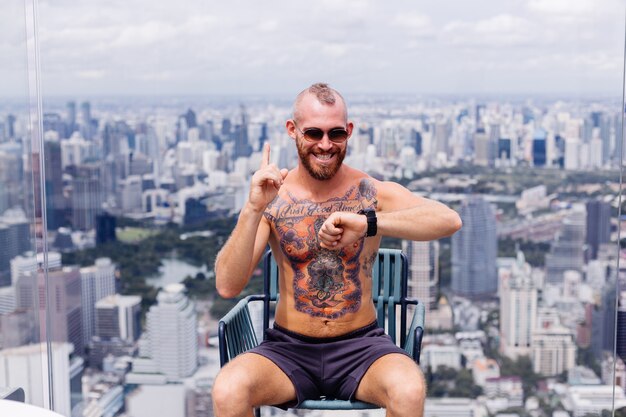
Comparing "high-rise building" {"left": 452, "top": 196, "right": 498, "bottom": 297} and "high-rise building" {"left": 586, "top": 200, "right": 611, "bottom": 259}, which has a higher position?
"high-rise building" {"left": 586, "top": 200, "right": 611, "bottom": 259}

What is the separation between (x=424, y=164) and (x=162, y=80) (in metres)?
4.53

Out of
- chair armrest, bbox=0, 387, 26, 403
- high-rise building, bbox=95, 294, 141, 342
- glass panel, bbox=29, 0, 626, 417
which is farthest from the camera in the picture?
high-rise building, bbox=95, 294, 141, 342

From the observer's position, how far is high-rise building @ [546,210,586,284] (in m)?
7.04

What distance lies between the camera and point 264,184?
172cm

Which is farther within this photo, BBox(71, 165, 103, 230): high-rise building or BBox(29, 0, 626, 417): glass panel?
BBox(71, 165, 103, 230): high-rise building

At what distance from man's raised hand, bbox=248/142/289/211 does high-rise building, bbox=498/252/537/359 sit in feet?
16.1

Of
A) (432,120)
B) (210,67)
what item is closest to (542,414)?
(432,120)

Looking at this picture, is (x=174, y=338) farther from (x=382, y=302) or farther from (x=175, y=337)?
(x=382, y=302)

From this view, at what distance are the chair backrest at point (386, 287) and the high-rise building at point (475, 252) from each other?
4.71 m

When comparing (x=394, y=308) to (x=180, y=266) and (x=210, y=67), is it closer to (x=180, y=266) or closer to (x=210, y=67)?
(x=180, y=266)

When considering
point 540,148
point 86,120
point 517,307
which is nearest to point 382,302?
point 517,307

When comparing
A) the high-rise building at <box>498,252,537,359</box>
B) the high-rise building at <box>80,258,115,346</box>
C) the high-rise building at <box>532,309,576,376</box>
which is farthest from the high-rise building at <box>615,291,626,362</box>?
the high-rise building at <box>80,258,115,346</box>

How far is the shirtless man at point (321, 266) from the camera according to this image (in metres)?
1.70

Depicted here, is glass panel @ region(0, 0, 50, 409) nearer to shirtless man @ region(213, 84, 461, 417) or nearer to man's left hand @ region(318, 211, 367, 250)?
shirtless man @ region(213, 84, 461, 417)
